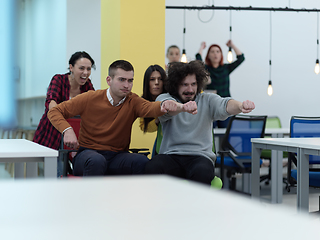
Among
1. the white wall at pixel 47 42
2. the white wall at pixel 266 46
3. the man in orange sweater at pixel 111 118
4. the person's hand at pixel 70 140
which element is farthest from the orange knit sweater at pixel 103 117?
the white wall at pixel 266 46

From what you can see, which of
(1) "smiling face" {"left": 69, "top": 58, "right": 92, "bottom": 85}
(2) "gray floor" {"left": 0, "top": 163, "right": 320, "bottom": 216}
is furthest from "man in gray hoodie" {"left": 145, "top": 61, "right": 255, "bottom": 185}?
(2) "gray floor" {"left": 0, "top": 163, "right": 320, "bottom": 216}

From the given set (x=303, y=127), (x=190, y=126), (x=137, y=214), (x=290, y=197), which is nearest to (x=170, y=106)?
(x=190, y=126)

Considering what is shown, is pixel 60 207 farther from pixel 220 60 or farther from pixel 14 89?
pixel 14 89

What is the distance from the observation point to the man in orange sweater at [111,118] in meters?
2.42

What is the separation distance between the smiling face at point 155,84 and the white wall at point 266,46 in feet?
11.8

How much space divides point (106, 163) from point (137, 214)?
73.0 inches

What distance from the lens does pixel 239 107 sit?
7.68ft

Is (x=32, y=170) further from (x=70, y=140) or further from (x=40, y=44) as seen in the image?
(x=40, y=44)

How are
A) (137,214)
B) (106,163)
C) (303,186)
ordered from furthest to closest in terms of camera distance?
(303,186), (106,163), (137,214)

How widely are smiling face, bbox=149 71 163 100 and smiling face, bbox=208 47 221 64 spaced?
238 centimetres

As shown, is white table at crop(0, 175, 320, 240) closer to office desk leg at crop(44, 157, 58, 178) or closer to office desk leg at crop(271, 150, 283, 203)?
office desk leg at crop(44, 157, 58, 178)

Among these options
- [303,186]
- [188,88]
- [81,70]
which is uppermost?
[81,70]

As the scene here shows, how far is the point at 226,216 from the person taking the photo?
55 cm

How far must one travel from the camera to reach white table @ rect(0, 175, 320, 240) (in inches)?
18.7
